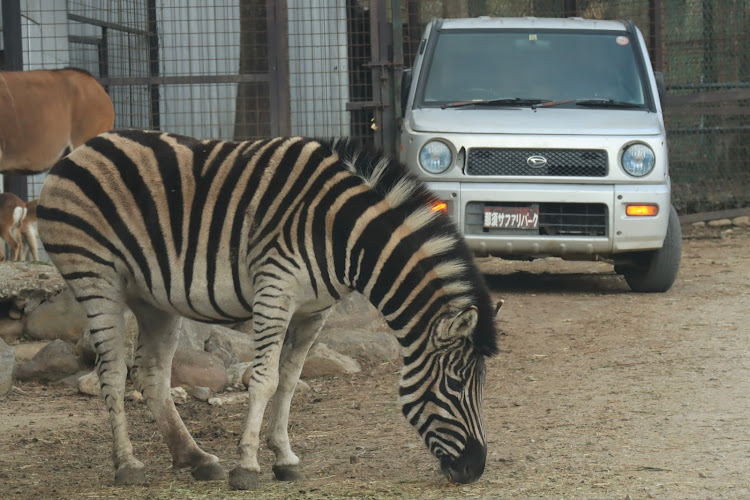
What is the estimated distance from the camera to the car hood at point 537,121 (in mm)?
9320

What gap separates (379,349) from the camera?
7938 millimetres

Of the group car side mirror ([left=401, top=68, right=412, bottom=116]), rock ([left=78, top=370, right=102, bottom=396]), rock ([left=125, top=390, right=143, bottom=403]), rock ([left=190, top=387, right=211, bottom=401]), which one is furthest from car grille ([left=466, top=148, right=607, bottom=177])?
rock ([left=78, top=370, right=102, bottom=396])

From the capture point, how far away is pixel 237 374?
747 cm

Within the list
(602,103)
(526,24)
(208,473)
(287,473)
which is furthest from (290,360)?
(526,24)

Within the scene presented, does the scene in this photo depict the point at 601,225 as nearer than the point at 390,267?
No

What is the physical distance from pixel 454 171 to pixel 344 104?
3.25 m

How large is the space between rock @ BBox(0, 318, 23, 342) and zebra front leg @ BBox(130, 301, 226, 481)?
3.39 metres

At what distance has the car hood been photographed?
9320 mm

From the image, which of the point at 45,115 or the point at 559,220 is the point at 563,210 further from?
the point at 45,115

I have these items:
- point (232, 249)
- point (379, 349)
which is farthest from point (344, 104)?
point (232, 249)

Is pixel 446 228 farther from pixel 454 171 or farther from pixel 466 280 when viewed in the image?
pixel 454 171

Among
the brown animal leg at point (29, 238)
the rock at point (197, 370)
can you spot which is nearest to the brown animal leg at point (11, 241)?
the brown animal leg at point (29, 238)

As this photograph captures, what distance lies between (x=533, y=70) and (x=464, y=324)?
6.07 meters

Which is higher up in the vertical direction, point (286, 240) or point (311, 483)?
point (286, 240)
